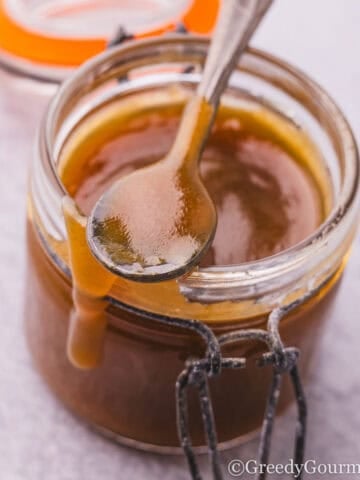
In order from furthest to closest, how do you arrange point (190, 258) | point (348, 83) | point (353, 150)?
point (348, 83)
point (353, 150)
point (190, 258)

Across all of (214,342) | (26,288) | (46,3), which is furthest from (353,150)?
(46,3)

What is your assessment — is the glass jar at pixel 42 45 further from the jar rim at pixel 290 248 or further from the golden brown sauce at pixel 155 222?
the golden brown sauce at pixel 155 222

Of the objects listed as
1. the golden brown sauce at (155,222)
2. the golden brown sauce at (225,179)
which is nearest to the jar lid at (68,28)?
the golden brown sauce at (225,179)

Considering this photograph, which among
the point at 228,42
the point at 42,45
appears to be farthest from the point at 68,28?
the point at 228,42

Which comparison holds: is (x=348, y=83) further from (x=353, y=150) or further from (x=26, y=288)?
(x=26, y=288)

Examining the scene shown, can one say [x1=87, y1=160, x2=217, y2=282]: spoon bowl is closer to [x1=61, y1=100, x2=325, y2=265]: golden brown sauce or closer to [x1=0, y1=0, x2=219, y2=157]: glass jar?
[x1=61, y1=100, x2=325, y2=265]: golden brown sauce

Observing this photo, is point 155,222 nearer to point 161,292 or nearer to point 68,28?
point 161,292
